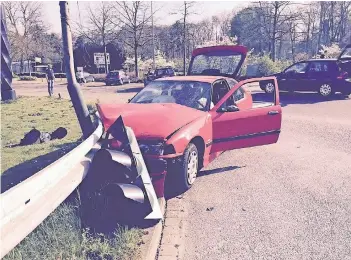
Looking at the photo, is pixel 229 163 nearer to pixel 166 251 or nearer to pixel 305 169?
pixel 305 169

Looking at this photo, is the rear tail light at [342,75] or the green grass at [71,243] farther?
the rear tail light at [342,75]

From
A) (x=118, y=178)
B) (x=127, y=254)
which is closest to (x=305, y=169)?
(x=118, y=178)

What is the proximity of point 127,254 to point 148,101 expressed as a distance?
342 centimetres

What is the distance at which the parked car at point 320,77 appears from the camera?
14.3 metres

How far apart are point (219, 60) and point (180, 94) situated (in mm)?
2882

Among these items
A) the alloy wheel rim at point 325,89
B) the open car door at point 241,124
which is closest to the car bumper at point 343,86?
the alloy wheel rim at point 325,89

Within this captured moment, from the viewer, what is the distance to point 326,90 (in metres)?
14.6

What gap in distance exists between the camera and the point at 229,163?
20.4 feet

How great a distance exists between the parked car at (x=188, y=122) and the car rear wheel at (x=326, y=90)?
890 centimetres

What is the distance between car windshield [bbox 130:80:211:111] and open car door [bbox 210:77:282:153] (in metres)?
0.30

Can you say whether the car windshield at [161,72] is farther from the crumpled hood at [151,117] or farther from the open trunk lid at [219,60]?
the crumpled hood at [151,117]

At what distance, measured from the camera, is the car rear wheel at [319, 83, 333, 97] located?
14.5m

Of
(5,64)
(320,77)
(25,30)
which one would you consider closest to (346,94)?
(320,77)

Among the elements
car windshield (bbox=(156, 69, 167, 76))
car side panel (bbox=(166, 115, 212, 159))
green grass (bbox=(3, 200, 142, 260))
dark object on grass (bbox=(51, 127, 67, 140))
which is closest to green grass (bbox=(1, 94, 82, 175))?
dark object on grass (bbox=(51, 127, 67, 140))
